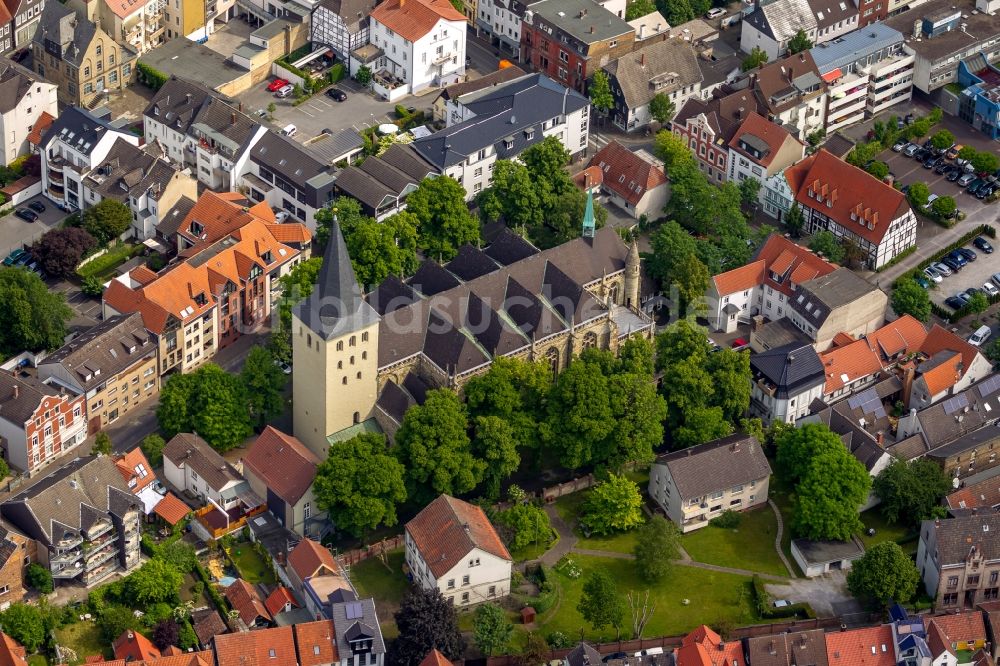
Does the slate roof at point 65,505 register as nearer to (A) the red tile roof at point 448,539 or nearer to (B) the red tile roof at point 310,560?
(B) the red tile roof at point 310,560

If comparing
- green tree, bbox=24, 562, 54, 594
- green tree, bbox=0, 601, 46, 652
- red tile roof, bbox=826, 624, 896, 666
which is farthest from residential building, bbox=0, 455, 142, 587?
red tile roof, bbox=826, 624, 896, 666

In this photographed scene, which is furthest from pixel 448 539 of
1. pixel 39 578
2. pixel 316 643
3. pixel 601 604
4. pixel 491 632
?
pixel 39 578

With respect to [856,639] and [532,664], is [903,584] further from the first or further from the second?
[532,664]

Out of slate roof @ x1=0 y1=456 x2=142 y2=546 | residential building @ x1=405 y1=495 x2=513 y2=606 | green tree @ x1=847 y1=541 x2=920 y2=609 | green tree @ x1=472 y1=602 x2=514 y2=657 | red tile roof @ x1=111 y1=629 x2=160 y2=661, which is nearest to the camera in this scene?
red tile roof @ x1=111 y1=629 x2=160 y2=661

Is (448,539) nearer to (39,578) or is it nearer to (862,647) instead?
(39,578)

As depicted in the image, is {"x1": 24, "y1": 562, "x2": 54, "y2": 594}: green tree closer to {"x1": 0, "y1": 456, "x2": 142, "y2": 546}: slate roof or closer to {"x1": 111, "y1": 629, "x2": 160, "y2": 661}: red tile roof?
{"x1": 0, "y1": 456, "x2": 142, "y2": 546}: slate roof

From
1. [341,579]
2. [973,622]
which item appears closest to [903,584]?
[973,622]

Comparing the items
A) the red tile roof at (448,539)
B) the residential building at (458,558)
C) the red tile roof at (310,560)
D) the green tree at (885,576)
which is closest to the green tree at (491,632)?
the residential building at (458,558)
